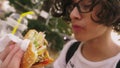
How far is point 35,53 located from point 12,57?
0.06 meters

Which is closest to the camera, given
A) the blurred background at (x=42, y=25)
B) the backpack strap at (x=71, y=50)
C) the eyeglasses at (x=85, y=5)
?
the eyeglasses at (x=85, y=5)

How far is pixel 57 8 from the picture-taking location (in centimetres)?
90

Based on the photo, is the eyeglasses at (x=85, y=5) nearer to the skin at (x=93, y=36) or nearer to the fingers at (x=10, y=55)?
the skin at (x=93, y=36)

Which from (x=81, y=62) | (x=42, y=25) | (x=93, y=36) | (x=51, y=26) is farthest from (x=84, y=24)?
(x=51, y=26)

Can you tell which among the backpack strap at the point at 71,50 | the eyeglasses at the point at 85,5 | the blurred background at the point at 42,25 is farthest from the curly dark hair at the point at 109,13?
the blurred background at the point at 42,25

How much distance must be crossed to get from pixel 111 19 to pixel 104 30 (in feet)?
→ 0.12

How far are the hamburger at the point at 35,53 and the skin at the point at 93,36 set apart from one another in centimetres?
12

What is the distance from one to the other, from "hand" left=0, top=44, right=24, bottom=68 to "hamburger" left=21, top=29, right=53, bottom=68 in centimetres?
2

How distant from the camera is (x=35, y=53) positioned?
76cm

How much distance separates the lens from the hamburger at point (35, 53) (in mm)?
753

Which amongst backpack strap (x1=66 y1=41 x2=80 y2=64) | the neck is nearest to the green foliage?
backpack strap (x1=66 y1=41 x2=80 y2=64)

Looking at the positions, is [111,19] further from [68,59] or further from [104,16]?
[68,59]

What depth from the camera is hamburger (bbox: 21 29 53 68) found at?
753 mm

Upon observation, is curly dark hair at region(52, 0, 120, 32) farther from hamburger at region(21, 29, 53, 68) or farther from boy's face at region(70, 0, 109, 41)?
hamburger at region(21, 29, 53, 68)
